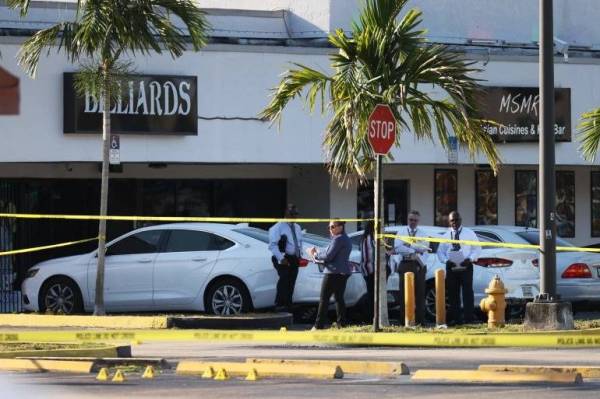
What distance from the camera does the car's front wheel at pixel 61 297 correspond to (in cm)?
1992

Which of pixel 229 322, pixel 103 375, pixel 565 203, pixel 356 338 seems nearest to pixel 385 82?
pixel 229 322

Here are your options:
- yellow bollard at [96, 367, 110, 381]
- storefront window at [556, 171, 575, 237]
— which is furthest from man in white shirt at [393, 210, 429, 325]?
storefront window at [556, 171, 575, 237]

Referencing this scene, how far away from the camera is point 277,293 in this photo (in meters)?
18.8

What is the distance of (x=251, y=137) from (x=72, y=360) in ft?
40.9

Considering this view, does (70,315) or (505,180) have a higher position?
(505,180)

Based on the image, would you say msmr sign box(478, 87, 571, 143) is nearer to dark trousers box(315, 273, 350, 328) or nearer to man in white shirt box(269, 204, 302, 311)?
man in white shirt box(269, 204, 302, 311)

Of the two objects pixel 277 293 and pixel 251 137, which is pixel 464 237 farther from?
pixel 251 137

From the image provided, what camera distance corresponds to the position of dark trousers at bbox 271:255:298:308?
1872cm

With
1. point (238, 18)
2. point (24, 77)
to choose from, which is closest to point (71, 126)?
point (24, 77)

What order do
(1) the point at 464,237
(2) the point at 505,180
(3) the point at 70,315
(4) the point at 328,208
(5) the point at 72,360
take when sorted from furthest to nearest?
(2) the point at 505,180 → (4) the point at 328,208 → (3) the point at 70,315 → (1) the point at 464,237 → (5) the point at 72,360

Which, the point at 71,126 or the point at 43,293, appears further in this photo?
the point at 71,126

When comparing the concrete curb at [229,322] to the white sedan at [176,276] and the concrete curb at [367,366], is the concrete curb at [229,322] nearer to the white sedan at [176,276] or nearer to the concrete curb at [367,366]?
the white sedan at [176,276]

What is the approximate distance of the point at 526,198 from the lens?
28812 millimetres

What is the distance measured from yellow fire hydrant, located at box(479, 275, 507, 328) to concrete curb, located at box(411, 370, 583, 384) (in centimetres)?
540
